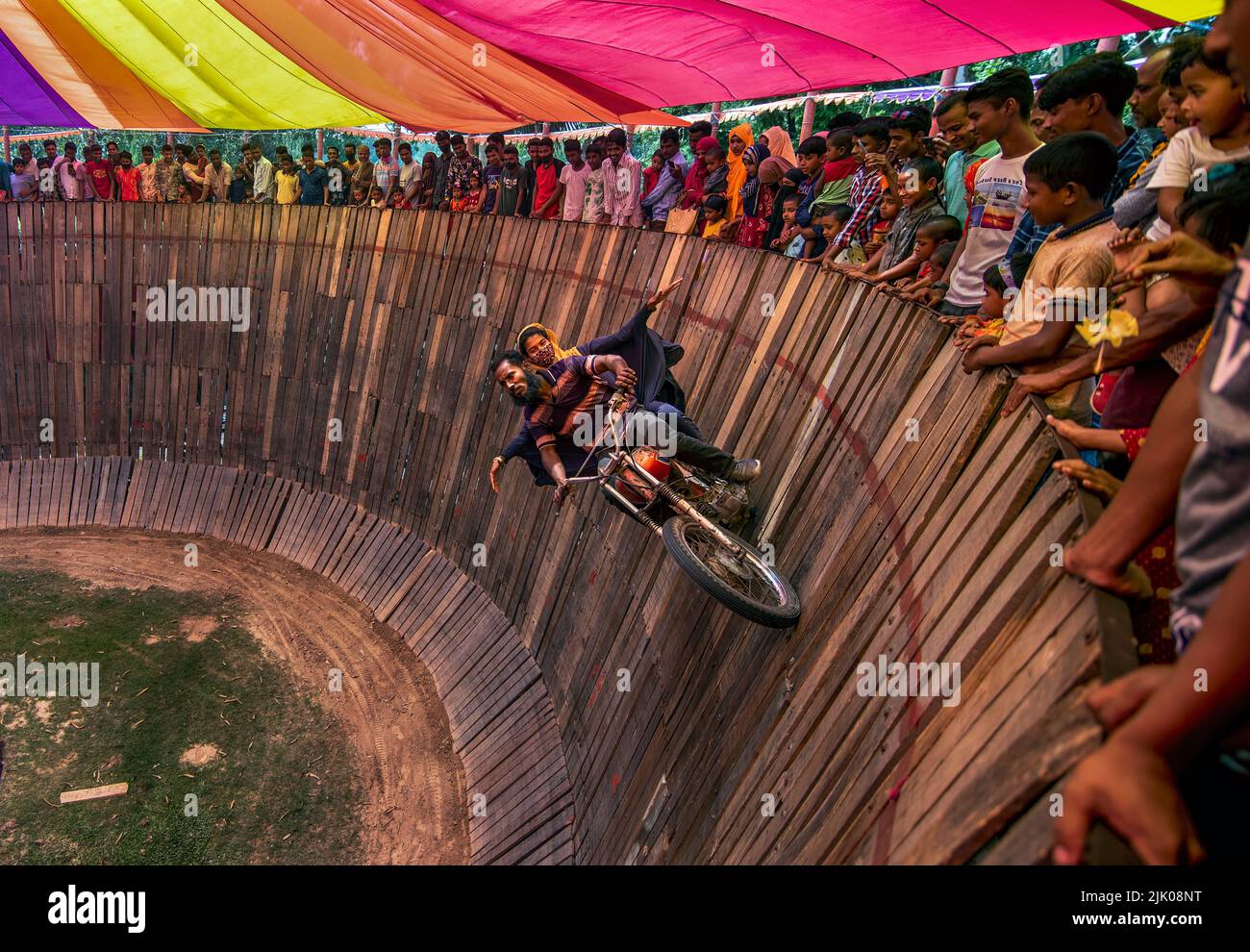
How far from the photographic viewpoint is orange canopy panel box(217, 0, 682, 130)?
923cm

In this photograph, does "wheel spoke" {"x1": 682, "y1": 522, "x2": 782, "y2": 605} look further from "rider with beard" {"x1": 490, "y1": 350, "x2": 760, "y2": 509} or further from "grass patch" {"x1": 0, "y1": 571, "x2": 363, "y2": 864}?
"grass patch" {"x1": 0, "y1": 571, "x2": 363, "y2": 864}

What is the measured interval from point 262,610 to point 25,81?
10.0 meters

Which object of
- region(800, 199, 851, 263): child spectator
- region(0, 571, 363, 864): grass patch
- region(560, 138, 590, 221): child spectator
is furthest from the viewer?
region(560, 138, 590, 221): child spectator

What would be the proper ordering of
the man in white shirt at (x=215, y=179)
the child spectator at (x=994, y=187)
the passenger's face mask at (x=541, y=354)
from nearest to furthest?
1. the child spectator at (x=994, y=187)
2. the passenger's face mask at (x=541, y=354)
3. the man in white shirt at (x=215, y=179)

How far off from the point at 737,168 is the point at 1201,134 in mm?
5550

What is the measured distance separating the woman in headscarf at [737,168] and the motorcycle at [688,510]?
11.4 ft

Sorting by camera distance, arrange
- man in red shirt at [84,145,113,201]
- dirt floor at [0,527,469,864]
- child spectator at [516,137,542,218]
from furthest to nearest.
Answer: man in red shirt at [84,145,113,201], child spectator at [516,137,542,218], dirt floor at [0,527,469,864]

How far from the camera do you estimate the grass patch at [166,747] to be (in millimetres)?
7066

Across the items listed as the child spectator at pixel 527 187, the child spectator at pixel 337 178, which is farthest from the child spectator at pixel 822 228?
the child spectator at pixel 337 178

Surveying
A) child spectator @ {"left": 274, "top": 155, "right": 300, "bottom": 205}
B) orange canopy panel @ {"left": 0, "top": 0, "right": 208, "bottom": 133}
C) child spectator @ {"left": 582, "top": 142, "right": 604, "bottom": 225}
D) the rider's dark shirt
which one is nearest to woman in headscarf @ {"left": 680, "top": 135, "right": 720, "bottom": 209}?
child spectator @ {"left": 582, "top": 142, "right": 604, "bottom": 225}

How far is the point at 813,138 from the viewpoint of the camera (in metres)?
6.93

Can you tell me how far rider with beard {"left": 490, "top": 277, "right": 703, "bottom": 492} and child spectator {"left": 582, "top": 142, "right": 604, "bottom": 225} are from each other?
4243mm

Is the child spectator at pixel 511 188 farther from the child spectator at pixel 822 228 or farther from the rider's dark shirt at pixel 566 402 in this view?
the rider's dark shirt at pixel 566 402

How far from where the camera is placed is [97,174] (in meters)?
14.8
